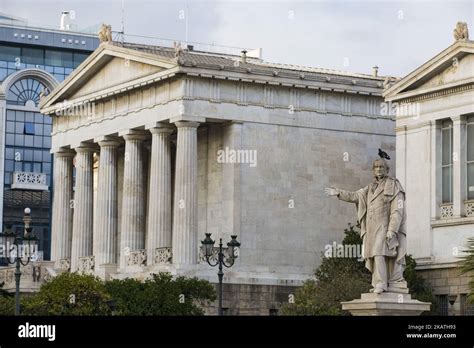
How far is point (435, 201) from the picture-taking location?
234 feet

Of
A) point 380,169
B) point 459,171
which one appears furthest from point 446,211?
point 380,169

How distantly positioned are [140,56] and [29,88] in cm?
4531

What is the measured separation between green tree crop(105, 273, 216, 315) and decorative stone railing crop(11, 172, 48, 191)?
→ 54.0m

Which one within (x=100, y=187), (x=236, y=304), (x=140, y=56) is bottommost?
(x=236, y=304)

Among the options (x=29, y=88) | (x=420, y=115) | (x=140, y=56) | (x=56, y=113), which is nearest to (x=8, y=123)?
(x=29, y=88)

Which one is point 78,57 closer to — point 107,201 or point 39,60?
point 39,60

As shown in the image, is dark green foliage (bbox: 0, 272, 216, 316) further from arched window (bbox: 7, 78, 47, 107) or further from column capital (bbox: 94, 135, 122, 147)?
arched window (bbox: 7, 78, 47, 107)

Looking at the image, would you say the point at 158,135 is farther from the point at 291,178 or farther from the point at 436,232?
the point at 436,232

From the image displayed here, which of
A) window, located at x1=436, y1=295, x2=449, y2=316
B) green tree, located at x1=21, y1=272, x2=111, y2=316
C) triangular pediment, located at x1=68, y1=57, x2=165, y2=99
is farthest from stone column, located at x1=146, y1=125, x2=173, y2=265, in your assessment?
window, located at x1=436, y1=295, x2=449, y2=316

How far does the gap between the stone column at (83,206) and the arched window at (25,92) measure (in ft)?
116

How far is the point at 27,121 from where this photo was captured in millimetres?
124562

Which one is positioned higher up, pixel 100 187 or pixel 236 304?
pixel 100 187

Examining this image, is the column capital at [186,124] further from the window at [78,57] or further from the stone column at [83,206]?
the window at [78,57]

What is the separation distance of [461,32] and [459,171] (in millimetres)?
5790
